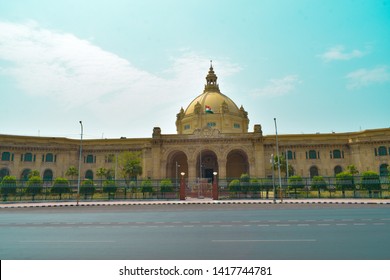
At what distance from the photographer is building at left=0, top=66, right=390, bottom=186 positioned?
5503 cm

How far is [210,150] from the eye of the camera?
184 ft

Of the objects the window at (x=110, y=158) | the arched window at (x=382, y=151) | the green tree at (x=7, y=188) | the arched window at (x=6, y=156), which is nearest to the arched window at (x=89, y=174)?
the window at (x=110, y=158)

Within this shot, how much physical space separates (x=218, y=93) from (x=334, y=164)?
30.9 m

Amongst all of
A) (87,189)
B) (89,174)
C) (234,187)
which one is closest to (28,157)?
(89,174)

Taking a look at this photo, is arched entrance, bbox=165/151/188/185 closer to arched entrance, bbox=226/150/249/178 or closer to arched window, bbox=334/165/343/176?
arched entrance, bbox=226/150/249/178

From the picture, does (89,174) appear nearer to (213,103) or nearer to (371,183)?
(213,103)

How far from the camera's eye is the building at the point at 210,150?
181 ft

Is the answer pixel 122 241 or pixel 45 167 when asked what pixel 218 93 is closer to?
pixel 45 167

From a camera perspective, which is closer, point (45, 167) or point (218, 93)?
point (45, 167)

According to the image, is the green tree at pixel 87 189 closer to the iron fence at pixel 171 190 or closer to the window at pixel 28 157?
the iron fence at pixel 171 190

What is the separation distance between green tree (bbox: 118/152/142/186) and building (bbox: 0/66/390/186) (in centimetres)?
176

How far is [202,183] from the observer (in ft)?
132

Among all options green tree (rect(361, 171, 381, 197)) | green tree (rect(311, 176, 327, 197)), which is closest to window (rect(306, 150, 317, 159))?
green tree (rect(311, 176, 327, 197))

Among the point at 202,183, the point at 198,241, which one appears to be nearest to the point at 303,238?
the point at 198,241
